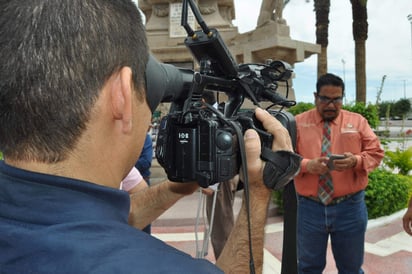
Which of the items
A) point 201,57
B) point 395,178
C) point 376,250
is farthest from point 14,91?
point 395,178

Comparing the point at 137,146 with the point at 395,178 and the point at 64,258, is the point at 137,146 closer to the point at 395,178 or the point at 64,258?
the point at 64,258

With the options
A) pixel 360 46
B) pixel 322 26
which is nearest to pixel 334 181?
pixel 360 46

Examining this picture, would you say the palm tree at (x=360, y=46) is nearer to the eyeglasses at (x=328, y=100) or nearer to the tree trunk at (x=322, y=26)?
the tree trunk at (x=322, y=26)

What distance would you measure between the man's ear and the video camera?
0.16 meters

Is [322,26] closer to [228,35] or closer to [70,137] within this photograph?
[228,35]

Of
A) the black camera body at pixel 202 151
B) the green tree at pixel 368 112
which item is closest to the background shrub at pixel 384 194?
the green tree at pixel 368 112

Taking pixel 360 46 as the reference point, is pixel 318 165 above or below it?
below

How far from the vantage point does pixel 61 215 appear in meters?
0.75

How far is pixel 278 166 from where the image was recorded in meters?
1.21

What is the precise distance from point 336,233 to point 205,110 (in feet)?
6.85

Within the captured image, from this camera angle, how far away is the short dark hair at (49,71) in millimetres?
789

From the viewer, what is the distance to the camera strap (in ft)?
3.94

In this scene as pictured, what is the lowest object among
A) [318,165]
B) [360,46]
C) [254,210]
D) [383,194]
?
[383,194]

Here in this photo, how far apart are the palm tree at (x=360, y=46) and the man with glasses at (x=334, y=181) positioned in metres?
9.05
